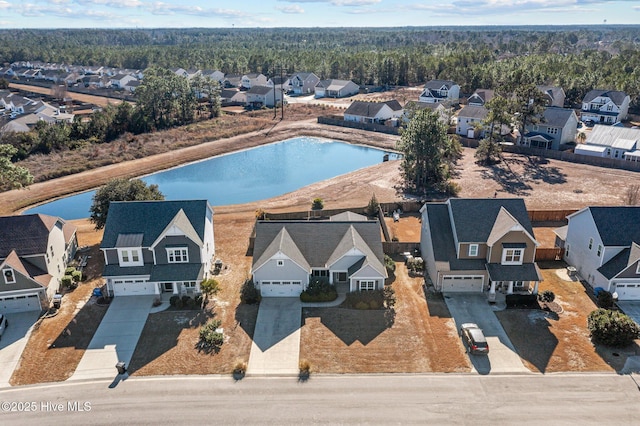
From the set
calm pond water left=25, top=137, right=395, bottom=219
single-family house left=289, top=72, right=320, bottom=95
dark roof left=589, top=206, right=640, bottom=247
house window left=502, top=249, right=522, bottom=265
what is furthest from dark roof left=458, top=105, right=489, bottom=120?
single-family house left=289, top=72, right=320, bottom=95

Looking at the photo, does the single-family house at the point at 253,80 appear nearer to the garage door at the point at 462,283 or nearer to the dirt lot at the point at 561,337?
the garage door at the point at 462,283

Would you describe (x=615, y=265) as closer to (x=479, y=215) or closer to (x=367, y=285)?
(x=479, y=215)

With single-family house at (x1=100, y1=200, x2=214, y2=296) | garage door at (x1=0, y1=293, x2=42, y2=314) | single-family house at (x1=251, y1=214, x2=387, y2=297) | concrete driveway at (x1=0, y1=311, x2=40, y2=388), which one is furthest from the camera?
single-family house at (x1=100, y1=200, x2=214, y2=296)

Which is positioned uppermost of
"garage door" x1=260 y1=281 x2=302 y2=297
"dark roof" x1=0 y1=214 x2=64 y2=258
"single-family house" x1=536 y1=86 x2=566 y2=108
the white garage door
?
"single-family house" x1=536 y1=86 x2=566 y2=108

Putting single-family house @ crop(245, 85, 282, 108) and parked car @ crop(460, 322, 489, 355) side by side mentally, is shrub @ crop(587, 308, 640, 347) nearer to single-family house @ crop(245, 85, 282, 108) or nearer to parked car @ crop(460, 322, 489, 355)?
parked car @ crop(460, 322, 489, 355)

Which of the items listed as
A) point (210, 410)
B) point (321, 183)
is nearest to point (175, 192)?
point (321, 183)

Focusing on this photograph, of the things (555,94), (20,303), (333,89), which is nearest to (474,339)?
(20,303)

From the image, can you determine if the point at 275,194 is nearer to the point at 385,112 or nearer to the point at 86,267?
the point at 86,267
